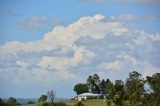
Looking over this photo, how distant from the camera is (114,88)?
125062mm

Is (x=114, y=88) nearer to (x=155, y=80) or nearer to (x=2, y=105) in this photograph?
(x=155, y=80)

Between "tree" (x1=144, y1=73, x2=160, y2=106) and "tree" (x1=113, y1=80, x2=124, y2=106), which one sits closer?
"tree" (x1=144, y1=73, x2=160, y2=106)

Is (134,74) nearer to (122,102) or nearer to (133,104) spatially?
(122,102)

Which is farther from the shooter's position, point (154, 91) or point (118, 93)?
point (118, 93)

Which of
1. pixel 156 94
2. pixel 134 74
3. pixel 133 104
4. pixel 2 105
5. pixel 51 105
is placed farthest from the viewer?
pixel 2 105

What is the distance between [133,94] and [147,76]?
1559 cm

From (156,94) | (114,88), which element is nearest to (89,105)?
(114,88)

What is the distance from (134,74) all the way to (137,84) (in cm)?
467

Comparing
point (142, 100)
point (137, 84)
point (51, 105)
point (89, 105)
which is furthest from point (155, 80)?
point (89, 105)

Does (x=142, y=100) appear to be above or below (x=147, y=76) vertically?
below

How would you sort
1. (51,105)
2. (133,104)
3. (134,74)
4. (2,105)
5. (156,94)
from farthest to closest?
(2,105) < (51,105) < (134,74) < (156,94) < (133,104)

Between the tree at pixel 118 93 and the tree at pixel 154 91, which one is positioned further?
the tree at pixel 118 93

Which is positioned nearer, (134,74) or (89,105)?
(134,74)

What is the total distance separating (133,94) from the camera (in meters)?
111
